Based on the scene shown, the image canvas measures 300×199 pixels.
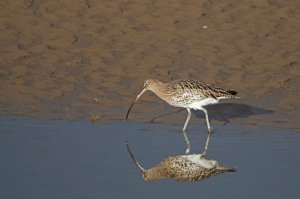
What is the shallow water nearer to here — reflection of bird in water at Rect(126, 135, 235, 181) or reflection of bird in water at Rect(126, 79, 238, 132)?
reflection of bird in water at Rect(126, 135, 235, 181)

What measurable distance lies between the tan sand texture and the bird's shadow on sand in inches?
0.6

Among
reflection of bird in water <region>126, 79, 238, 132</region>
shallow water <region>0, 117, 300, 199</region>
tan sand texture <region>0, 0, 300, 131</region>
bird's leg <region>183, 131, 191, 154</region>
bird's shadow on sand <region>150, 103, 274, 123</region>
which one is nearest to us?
shallow water <region>0, 117, 300, 199</region>

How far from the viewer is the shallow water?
918cm

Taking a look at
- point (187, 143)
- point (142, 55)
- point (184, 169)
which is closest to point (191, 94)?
point (187, 143)

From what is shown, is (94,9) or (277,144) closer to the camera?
(277,144)

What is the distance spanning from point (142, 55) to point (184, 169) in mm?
5351

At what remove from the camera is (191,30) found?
52.5 feet

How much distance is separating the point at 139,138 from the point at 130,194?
2.64 metres

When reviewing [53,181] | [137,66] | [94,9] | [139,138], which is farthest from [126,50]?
[53,181]

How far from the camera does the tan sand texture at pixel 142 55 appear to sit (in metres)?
13.4

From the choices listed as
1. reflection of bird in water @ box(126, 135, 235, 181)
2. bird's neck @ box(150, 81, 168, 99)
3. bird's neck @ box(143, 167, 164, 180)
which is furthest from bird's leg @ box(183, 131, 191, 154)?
bird's neck @ box(143, 167, 164, 180)

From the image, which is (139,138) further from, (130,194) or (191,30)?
(191,30)

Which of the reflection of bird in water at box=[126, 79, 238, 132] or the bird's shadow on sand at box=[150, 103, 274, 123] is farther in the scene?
the bird's shadow on sand at box=[150, 103, 274, 123]

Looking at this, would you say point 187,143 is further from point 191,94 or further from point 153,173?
point 153,173
